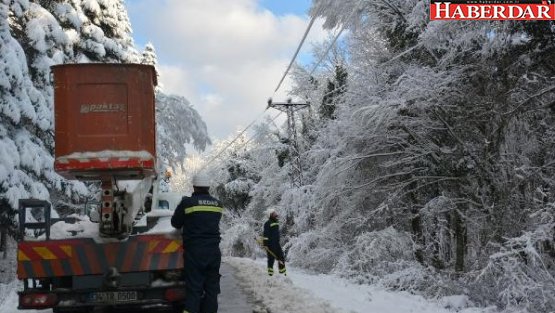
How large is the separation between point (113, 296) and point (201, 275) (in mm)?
1334

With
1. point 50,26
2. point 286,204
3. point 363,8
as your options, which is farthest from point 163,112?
point 363,8

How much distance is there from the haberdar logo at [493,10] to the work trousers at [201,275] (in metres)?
6.96

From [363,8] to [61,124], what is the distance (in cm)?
950

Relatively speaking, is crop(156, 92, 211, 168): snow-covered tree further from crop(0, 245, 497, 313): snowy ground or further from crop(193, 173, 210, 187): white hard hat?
crop(193, 173, 210, 187): white hard hat

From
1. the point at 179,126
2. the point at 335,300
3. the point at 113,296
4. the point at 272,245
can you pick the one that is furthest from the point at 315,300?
the point at 179,126

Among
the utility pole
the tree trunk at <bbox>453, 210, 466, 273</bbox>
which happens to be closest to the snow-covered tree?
the utility pole

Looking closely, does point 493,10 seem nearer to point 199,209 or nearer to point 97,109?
point 199,209

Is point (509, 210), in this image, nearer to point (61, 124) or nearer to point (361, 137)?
point (361, 137)

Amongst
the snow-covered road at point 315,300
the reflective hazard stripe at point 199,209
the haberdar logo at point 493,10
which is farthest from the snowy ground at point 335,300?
the haberdar logo at point 493,10

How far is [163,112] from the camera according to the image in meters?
33.1

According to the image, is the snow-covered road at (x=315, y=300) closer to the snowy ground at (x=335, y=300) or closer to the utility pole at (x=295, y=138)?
the snowy ground at (x=335, y=300)

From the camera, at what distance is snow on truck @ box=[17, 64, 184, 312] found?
22.5 feet

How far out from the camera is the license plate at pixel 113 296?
7.06m

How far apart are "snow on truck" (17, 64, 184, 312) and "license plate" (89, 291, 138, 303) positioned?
0.04 ft
